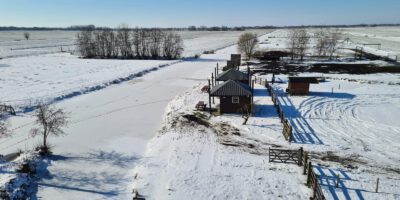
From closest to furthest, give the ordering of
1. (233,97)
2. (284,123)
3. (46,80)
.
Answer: (284,123), (233,97), (46,80)

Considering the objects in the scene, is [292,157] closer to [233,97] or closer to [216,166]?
[216,166]

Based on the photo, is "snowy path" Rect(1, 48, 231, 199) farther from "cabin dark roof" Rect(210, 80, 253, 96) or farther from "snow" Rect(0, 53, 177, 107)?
"cabin dark roof" Rect(210, 80, 253, 96)

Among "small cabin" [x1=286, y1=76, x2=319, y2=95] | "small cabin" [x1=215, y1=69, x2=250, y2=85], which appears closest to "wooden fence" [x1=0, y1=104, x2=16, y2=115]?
"small cabin" [x1=215, y1=69, x2=250, y2=85]

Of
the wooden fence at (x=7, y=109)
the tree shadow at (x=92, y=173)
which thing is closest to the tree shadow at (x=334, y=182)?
the tree shadow at (x=92, y=173)

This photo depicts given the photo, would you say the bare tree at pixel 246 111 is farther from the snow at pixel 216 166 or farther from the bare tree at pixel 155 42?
the bare tree at pixel 155 42

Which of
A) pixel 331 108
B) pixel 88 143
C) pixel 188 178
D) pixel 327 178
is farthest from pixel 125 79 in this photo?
pixel 327 178

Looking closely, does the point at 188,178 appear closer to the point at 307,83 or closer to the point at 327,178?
the point at 327,178

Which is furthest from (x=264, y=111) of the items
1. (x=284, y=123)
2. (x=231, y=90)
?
(x=284, y=123)
